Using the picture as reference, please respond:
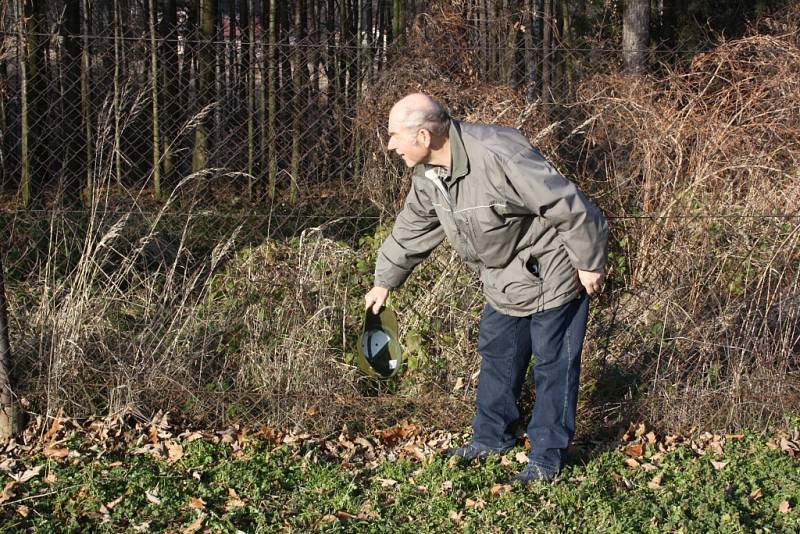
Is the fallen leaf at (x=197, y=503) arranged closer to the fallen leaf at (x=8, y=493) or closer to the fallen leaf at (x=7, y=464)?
the fallen leaf at (x=8, y=493)

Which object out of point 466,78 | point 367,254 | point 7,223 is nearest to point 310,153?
point 367,254

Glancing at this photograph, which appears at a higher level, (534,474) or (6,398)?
(6,398)

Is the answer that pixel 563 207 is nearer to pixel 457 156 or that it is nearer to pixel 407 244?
pixel 457 156

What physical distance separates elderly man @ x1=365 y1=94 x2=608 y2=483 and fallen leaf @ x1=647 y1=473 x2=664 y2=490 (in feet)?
1.38

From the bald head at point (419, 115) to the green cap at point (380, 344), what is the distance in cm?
111

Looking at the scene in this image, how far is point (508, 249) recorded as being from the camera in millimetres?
3822

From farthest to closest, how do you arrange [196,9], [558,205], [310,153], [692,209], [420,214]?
[196,9], [310,153], [692,209], [420,214], [558,205]

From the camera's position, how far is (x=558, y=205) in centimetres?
356

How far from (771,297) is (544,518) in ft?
6.57

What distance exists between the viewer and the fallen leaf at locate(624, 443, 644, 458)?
454 cm

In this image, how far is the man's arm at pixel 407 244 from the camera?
4062mm

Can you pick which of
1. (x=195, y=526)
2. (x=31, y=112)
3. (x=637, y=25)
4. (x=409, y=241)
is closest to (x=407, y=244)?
(x=409, y=241)

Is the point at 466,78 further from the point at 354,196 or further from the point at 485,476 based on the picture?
the point at 485,476

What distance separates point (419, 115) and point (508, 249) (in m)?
0.69
